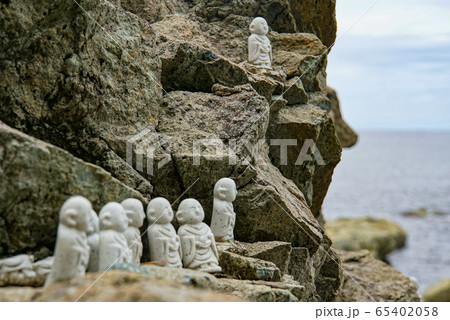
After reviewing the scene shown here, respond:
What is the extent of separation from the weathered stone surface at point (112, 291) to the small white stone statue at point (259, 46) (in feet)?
19.1

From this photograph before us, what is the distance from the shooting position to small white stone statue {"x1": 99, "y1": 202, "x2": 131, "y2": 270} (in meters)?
5.05

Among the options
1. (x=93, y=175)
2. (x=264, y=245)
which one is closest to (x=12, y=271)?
(x=93, y=175)

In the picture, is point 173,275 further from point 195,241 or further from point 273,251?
point 273,251

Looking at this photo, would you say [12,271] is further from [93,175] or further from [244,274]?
[244,274]

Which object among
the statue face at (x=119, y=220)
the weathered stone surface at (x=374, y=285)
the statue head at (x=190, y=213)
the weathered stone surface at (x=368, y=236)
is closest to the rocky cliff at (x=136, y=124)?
the statue face at (x=119, y=220)

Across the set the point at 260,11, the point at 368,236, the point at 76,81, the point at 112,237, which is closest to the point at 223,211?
the point at 112,237

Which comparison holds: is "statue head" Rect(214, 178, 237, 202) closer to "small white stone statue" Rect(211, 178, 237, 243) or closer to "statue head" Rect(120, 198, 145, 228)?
"small white stone statue" Rect(211, 178, 237, 243)

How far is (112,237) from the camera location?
5121mm

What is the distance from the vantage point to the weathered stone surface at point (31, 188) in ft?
16.7

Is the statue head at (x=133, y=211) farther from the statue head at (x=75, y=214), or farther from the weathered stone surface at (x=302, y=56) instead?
the weathered stone surface at (x=302, y=56)

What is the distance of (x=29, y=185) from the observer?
5188 millimetres

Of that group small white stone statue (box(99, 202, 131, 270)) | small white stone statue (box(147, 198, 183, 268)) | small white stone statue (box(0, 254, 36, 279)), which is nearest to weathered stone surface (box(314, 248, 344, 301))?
small white stone statue (box(147, 198, 183, 268))

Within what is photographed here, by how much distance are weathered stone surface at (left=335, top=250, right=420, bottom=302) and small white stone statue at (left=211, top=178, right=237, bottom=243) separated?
4185 mm

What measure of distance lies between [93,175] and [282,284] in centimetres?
235
